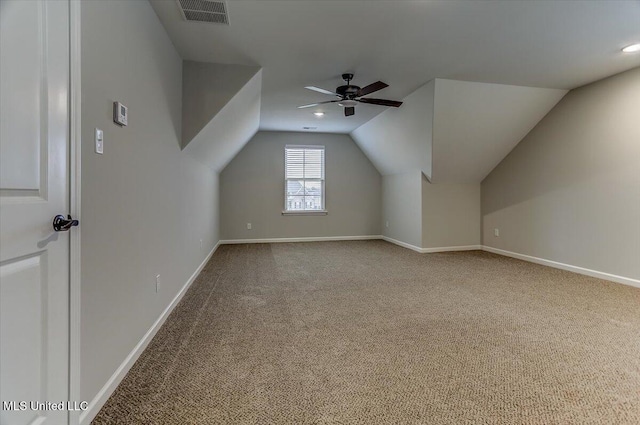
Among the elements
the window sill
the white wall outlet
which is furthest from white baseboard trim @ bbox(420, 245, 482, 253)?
the white wall outlet

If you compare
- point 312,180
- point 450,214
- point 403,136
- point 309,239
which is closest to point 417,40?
point 403,136

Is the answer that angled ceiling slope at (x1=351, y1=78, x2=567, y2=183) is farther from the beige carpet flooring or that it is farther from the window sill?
the beige carpet flooring

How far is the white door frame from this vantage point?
4.04 ft

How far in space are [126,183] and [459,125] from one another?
14.0 feet

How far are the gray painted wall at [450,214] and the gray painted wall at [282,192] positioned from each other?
69.7 inches

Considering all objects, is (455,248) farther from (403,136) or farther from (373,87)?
(373,87)

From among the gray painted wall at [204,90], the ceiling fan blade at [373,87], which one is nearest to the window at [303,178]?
the ceiling fan blade at [373,87]

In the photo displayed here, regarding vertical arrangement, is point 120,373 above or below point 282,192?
below

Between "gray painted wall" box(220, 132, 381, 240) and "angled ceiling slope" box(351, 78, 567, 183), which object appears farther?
"gray painted wall" box(220, 132, 381, 240)

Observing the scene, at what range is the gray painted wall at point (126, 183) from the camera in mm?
1385

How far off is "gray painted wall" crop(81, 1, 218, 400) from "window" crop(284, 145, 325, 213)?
4.00 m

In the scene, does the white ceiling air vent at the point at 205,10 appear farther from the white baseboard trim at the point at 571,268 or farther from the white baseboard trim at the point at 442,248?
the white baseboard trim at the point at 571,268

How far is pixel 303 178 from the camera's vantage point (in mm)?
6895

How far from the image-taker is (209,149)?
12.8 feet
